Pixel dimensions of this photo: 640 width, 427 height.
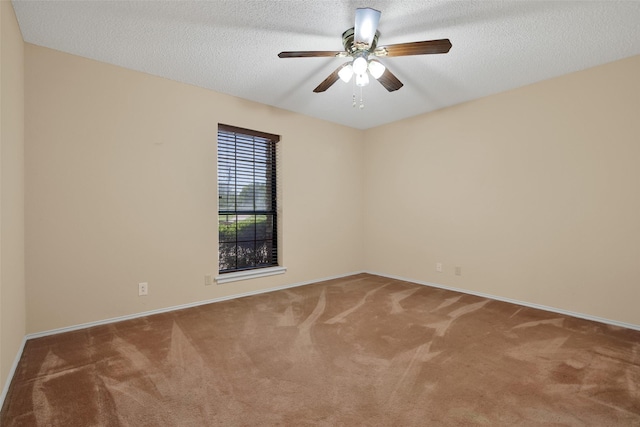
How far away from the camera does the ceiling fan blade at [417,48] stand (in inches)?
78.4

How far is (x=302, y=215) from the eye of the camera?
14.6ft

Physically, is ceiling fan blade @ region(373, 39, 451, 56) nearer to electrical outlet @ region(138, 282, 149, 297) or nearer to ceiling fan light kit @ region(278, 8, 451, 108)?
ceiling fan light kit @ region(278, 8, 451, 108)

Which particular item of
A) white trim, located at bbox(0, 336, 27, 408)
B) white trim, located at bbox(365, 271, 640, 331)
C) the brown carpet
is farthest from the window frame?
white trim, located at bbox(365, 271, 640, 331)

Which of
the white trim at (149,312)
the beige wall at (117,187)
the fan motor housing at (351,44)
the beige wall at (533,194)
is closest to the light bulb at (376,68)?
the fan motor housing at (351,44)

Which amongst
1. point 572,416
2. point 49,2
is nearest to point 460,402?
point 572,416

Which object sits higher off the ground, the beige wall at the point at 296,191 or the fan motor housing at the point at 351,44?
the fan motor housing at the point at 351,44

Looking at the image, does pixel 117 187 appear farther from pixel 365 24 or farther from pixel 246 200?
pixel 365 24

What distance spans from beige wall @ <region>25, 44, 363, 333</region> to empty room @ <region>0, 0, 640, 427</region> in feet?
0.06

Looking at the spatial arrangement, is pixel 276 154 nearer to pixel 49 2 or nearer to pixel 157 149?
pixel 157 149

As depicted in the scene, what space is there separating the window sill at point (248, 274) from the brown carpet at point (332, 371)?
526 mm

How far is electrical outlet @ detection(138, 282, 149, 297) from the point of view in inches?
121

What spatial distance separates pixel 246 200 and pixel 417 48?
8.99 ft

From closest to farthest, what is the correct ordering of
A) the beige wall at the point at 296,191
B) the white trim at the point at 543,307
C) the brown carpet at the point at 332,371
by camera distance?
the brown carpet at the point at 332,371, the beige wall at the point at 296,191, the white trim at the point at 543,307

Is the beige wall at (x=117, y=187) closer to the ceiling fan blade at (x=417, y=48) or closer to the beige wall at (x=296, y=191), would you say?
the beige wall at (x=296, y=191)
